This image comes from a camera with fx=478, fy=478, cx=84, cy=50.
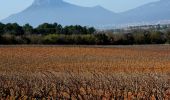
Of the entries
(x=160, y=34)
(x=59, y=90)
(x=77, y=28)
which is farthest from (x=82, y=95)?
(x=77, y=28)

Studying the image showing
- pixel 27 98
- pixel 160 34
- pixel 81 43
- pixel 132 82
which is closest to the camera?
pixel 27 98

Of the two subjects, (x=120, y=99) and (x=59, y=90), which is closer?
(x=120, y=99)

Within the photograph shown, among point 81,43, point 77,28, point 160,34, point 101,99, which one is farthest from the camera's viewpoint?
point 77,28

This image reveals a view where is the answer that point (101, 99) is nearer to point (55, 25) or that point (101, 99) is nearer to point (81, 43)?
point (81, 43)

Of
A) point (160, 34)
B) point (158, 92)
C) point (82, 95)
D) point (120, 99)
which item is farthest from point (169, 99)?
point (160, 34)

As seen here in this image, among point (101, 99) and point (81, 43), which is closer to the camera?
point (101, 99)

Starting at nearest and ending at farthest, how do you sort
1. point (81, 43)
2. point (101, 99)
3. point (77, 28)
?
point (101, 99) < point (81, 43) < point (77, 28)

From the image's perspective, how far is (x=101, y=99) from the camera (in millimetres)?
13039

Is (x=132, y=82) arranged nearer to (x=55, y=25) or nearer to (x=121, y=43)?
(x=121, y=43)

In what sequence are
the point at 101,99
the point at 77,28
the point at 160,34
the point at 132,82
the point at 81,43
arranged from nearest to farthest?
the point at 101,99, the point at 132,82, the point at 81,43, the point at 160,34, the point at 77,28

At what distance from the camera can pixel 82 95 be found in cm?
1310

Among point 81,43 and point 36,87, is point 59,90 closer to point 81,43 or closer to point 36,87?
point 36,87

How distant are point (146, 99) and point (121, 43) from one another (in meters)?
83.8

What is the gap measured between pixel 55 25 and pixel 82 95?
115554mm
